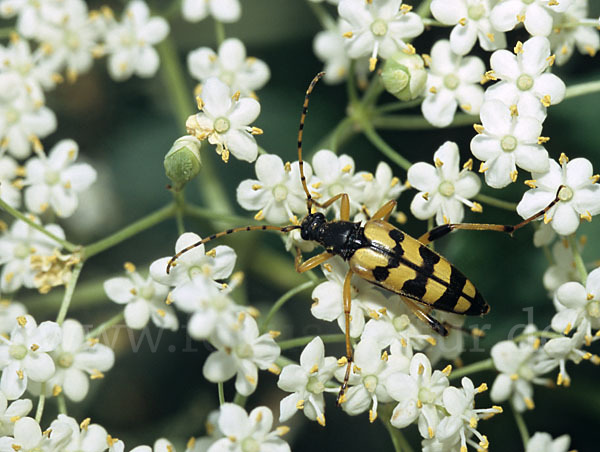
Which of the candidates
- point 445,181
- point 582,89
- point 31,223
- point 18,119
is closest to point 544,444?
point 445,181

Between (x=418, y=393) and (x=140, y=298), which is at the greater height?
(x=140, y=298)

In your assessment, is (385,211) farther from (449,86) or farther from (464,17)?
(464,17)

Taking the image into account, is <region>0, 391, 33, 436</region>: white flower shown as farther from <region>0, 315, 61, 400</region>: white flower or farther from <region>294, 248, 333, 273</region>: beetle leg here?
<region>294, 248, 333, 273</region>: beetle leg

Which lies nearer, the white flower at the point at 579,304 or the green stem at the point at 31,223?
the white flower at the point at 579,304

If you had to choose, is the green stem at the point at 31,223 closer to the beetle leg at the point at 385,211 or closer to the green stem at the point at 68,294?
the green stem at the point at 68,294

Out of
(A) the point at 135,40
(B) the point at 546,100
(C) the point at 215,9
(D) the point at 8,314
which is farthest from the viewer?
(A) the point at 135,40

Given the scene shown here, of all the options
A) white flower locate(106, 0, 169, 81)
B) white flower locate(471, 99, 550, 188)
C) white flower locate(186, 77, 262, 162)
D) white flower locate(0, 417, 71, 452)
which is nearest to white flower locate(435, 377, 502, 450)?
white flower locate(471, 99, 550, 188)

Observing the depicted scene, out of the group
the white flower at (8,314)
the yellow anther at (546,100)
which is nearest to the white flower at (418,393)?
the yellow anther at (546,100)
